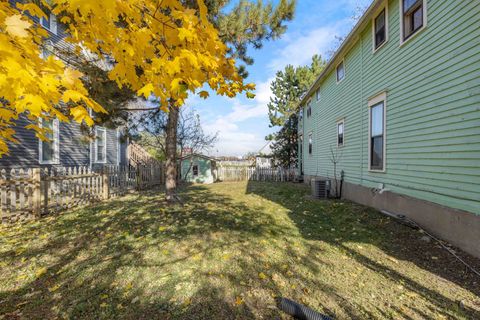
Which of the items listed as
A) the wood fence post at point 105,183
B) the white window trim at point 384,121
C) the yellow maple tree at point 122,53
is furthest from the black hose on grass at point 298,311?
the wood fence post at point 105,183

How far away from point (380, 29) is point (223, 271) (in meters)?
7.87

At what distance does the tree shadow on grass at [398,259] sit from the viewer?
261cm

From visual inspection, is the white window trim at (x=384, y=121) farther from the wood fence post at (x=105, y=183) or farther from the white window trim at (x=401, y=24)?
the wood fence post at (x=105, y=183)

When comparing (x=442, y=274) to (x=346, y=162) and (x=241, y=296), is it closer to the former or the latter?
(x=241, y=296)

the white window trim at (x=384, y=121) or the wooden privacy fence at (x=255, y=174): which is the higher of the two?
the white window trim at (x=384, y=121)

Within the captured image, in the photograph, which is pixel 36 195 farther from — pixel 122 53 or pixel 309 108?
pixel 309 108

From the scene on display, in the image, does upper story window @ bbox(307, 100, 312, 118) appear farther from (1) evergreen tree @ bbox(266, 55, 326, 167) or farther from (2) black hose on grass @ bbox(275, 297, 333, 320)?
(2) black hose on grass @ bbox(275, 297, 333, 320)

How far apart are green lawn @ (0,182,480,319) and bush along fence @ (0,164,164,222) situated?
1.83 ft

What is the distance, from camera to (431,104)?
15.7 feet

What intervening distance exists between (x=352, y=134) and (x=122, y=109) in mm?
8096

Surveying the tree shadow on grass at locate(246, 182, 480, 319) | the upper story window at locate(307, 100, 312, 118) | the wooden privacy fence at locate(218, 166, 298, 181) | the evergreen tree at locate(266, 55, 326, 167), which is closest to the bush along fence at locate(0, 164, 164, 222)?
the tree shadow on grass at locate(246, 182, 480, 319)

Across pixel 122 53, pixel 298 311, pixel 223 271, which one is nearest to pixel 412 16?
A: pixel 122 53

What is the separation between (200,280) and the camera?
305 centimetres

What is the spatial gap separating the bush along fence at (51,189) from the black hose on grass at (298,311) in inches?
258
